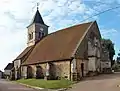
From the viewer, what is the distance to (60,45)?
3775 centimetres

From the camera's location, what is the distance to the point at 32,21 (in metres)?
55.3

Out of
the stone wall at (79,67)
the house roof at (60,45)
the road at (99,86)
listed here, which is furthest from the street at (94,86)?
the house roof at (60,45)

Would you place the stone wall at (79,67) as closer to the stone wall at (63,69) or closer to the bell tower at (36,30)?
the stone wall at (63,69)

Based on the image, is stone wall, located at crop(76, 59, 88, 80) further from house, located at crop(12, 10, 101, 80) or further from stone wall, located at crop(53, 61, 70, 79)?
stone wall, located at crop(53, 61, 70, 79)

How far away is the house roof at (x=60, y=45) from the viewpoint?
34.7 m

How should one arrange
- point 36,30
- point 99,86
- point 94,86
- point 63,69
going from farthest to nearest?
point 36,30 → point 63,69 → point 94,86 → point 99,86

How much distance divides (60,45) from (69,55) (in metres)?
5.18

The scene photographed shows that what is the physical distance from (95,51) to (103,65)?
12.6 ft

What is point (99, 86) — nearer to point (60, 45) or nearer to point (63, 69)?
point (63, 69)

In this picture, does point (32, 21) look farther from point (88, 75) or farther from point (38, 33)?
point (88, 75)

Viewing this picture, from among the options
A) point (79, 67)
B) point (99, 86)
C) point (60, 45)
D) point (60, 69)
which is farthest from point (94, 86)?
point (60, 45)

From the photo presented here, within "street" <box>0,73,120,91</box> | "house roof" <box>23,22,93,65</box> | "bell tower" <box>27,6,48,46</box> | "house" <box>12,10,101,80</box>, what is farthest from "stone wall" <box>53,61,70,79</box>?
"bell tower" <box>27,6,48,46</box>

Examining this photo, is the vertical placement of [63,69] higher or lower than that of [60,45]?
lower

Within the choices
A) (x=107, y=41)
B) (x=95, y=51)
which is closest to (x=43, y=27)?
(x=107, y=41)
